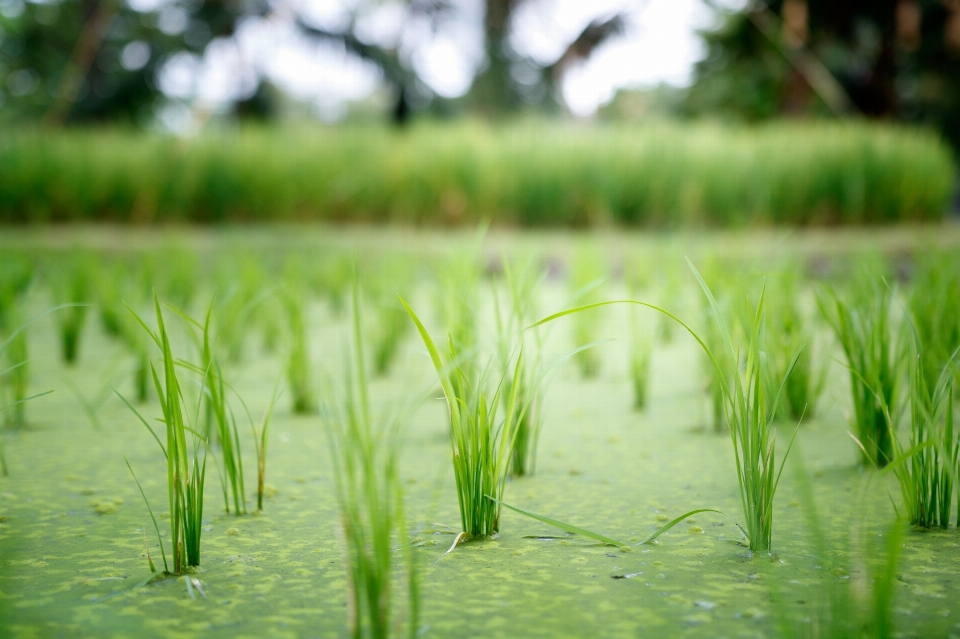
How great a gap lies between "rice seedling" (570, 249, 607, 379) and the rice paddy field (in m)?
0.01

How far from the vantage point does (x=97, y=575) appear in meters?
0.56

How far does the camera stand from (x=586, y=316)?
1498mm

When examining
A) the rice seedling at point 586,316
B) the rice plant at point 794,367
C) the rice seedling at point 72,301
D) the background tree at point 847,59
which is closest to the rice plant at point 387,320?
the rice seedling at point 586,316

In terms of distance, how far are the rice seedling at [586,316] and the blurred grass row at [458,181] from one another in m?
1.38

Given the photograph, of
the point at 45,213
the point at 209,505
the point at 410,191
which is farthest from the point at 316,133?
the point at 209,505

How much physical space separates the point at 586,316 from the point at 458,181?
1838 mm

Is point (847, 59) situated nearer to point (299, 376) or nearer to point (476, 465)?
point (299, 376)

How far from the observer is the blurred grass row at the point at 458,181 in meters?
3.17

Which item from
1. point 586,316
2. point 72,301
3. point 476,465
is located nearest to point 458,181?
point 586,316

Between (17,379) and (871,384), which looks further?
(17,379)

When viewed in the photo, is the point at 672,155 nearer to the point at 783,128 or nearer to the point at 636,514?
the point at 783,128

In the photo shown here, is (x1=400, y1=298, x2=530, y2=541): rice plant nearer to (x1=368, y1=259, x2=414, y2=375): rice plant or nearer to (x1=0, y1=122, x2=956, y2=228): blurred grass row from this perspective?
(x1=368, y1=259, x2=414, y2=375): rice plant

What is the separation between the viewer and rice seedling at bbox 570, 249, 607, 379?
1398 mm

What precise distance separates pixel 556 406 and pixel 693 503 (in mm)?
455
